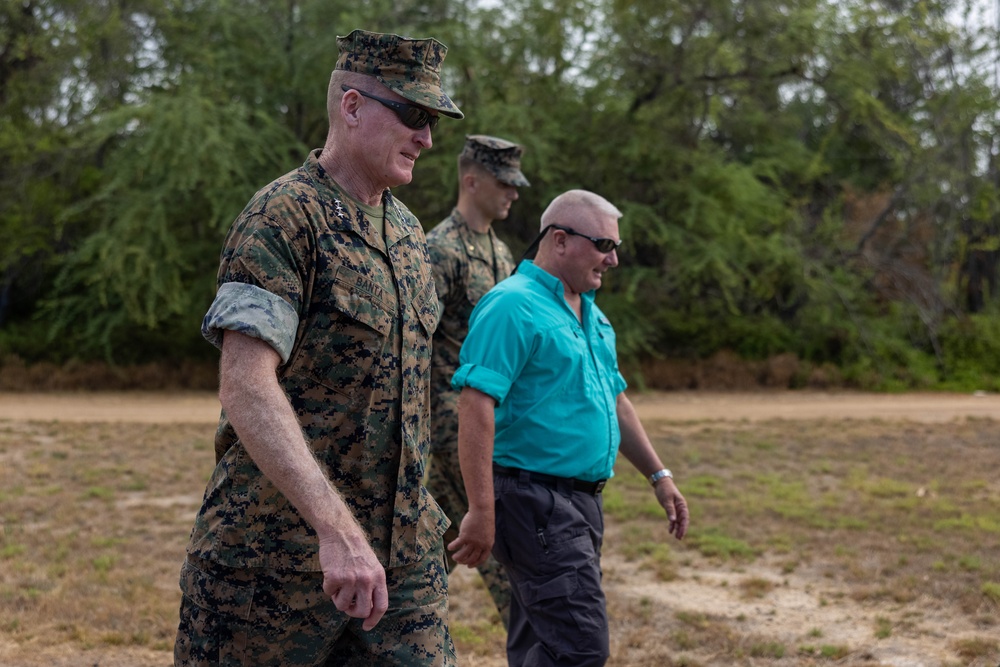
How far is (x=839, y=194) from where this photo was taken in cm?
2062

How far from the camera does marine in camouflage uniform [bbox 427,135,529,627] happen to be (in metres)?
4.91

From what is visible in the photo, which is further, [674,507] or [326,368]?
[674,507]

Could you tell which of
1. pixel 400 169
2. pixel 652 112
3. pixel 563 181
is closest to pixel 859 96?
pixel 652 112

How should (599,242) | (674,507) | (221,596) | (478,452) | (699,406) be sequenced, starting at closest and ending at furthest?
(221,596)
(478,452)
(599,242)
(674,507)
(699,406)

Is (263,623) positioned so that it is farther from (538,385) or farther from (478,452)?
(538,385)

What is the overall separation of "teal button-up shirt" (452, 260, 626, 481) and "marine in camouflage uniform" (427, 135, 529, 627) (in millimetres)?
956

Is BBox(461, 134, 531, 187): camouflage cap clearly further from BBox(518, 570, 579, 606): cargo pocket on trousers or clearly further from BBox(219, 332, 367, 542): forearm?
BBox(219, 332, 367, 542): forearm

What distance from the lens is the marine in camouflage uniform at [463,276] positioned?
491cm

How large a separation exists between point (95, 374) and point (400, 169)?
14359mm

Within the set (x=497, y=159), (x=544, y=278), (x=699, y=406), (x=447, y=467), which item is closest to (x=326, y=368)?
(x=544, y=278)

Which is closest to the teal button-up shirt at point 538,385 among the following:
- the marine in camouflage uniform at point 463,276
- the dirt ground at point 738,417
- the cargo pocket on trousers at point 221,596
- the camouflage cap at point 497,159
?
the marine in camouflage uniform at point 463,276

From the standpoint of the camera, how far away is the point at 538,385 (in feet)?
12.6

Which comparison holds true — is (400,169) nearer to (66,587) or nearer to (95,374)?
(66,587)

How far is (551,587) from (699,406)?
11.3 meters
